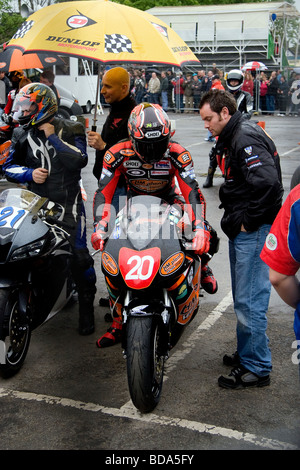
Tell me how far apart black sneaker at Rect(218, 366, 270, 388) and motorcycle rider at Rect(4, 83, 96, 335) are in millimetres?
1398

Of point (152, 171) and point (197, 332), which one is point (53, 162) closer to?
point (152, 171)

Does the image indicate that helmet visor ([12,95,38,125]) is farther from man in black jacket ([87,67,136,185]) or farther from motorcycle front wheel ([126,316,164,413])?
motorcycle front wheel ([126,316,164,413])

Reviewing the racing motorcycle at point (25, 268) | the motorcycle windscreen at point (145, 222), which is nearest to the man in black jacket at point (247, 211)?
the motorcycle windscreen at point (145, 222)

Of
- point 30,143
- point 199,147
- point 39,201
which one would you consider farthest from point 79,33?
point 199,147

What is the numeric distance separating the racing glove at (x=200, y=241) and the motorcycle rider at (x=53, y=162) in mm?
1133

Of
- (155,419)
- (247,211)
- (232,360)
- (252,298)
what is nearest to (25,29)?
(247,211)

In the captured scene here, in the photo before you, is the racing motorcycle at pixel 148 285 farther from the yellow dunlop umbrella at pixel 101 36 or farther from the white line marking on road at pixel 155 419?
the yellow dunlop umbrella at pixel 101 36

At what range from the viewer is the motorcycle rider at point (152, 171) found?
4188mm

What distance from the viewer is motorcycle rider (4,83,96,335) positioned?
16.0 feet

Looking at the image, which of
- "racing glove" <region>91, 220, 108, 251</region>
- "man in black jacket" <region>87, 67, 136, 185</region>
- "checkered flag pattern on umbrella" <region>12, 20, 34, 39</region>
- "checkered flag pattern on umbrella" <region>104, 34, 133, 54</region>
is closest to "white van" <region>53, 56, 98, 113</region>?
"checkered flag pattern on umbrella" <region>12, 20, 34, 39</region>

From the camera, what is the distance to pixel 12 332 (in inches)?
165

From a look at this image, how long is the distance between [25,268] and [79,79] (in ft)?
77.6

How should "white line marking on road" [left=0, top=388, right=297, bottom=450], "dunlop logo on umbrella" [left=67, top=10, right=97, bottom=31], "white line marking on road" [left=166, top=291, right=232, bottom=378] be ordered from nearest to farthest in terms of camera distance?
1. "white line marking on road" [left=0, top=388, right=297, bottom=450]
2. "white line marking on road" [left=166, top=291, right=232, bottom=378]
3. "dunlop logo on umbrella" [left=67, top=10, right=97, bottom=31]
